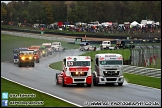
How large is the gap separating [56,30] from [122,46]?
24593 millimetres

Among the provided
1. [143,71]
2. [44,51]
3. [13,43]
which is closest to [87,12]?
[13,43]

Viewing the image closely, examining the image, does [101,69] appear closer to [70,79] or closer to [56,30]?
[70,79]

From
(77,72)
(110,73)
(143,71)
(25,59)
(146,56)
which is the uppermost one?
(146,56)

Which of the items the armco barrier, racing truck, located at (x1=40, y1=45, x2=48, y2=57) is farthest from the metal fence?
racing truck, located at (x1=40, y1=45, x2=48, y2=57)

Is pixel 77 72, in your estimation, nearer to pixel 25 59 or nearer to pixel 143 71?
pixel 143 71

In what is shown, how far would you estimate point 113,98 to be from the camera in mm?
21625

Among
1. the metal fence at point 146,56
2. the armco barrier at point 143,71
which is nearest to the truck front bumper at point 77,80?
the armco barrier at point 143,71

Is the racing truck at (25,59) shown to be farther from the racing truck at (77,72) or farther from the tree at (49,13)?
the tree at (49,13)

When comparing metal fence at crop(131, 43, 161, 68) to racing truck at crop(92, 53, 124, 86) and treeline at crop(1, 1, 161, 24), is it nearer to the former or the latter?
racing truck at crop(92, 53, 124, 86)

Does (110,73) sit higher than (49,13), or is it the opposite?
(49,13)

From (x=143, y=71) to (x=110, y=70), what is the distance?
9.92 m

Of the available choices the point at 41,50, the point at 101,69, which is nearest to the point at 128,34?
the point at 41,50

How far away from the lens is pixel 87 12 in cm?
11469

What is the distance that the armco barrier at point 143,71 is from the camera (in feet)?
118
